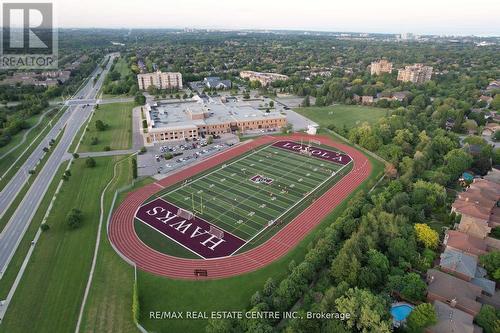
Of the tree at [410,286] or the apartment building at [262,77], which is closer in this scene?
the tree at [410,286]

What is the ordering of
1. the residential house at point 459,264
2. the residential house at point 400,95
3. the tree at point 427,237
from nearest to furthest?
the residential house at point 459,264, the tree at point 427,237, the residential house at point 400,95

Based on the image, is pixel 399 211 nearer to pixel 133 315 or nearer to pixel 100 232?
pixel 133 315

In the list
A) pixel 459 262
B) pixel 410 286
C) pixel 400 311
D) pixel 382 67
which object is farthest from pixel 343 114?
pixel 400 311

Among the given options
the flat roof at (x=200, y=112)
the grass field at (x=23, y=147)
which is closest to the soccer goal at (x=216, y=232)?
the flat roof at (x=200, y=112)

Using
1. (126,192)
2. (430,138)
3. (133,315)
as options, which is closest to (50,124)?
(126,192)

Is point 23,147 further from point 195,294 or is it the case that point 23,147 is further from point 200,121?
point 195,294

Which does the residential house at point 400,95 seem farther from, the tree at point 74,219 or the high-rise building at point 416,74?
the tree at point 74,219
